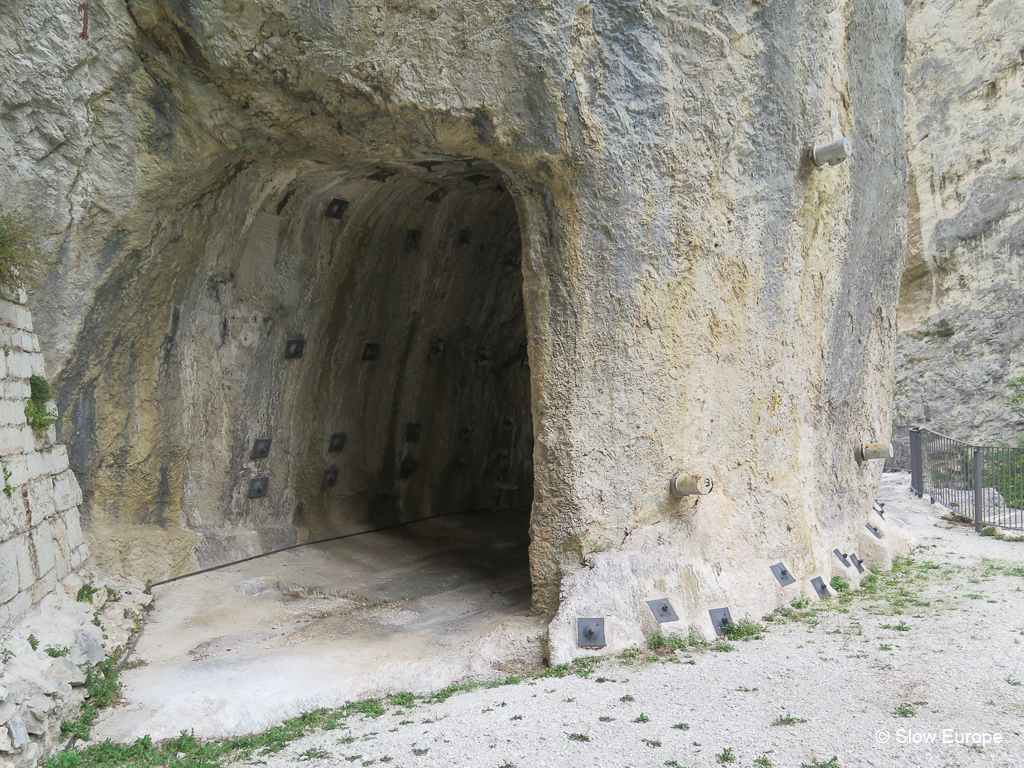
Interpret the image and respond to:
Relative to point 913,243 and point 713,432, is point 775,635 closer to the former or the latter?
point 713,432

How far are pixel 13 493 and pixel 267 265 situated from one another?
3.38m

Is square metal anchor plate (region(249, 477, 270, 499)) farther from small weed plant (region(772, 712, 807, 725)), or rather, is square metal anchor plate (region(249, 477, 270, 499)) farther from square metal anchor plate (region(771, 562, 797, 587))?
small weed plant (region(772, 712, 807, 725))

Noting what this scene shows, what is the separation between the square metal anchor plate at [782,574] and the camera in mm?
6613

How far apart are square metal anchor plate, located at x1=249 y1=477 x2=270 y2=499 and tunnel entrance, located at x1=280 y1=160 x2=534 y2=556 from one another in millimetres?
432

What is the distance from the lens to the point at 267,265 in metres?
7.67

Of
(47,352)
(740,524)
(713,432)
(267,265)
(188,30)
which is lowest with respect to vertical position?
(740,524)

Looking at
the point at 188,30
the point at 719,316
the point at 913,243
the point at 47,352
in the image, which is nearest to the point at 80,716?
the point at 47,352

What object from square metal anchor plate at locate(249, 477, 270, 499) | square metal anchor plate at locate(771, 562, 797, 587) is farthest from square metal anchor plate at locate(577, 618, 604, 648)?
square metal anchor plate at locate(249, 477, 270, 499)

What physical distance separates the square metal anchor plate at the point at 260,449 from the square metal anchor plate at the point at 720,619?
4635 mm

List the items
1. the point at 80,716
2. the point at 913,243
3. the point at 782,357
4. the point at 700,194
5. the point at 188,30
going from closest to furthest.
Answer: the point at 80,716
the point at 188,30
the point at 700,194
the point at 782,357
the point at 913,243

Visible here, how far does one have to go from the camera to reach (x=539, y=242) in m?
6.29

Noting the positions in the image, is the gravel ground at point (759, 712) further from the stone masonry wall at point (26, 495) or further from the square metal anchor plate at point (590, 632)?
the stone masonry wall at point (26, 495)

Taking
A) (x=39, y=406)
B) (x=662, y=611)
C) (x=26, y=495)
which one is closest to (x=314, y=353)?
(x=39, y=406)

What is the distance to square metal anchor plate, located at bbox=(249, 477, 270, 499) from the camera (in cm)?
799
